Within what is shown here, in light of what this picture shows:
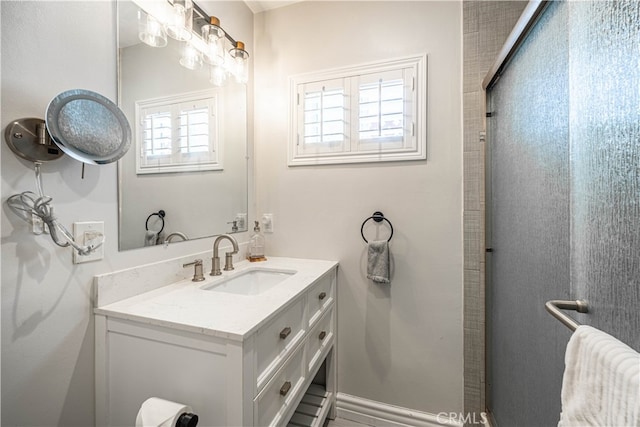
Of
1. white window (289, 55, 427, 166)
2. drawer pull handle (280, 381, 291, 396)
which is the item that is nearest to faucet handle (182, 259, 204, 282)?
drawer pull handle (280, 381, 291, 396)

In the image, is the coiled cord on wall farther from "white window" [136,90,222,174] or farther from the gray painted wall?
the gray painted wall

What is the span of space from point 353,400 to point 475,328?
0.84 meters

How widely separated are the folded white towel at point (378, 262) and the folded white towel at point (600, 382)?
95 centimetres

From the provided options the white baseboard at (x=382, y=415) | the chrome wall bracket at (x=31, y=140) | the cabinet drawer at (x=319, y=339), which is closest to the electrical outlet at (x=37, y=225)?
the chrome wall bracket at (x=31, y=140)

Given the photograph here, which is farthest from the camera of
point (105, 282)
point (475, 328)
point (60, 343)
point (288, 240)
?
point (288, 240)

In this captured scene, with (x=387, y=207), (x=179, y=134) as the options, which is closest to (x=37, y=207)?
(x=179, y=134)

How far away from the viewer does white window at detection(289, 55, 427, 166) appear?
4.85 ft

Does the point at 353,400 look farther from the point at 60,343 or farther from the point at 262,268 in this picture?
the point at 60,343

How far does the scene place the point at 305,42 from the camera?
1.71 meters

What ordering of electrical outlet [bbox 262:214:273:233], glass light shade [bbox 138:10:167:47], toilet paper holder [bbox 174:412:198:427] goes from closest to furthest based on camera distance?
toilet paper holder [bbox 174:412:198:427]
glass light shade [bbox 138:10:167:47]
electrical outlet [bbox 262:214:273:233]

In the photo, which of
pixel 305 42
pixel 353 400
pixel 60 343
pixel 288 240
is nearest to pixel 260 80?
pixel 305 42

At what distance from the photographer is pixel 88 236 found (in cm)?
Result: 86

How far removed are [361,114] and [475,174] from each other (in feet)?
2.37

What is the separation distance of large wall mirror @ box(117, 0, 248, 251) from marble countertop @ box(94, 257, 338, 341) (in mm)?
225
